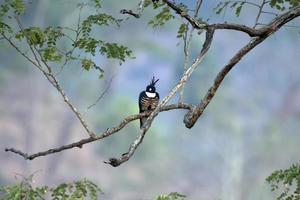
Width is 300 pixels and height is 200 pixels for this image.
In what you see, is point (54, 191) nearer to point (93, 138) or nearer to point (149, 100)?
point (93, 138)

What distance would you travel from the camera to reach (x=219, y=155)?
81.2 feet

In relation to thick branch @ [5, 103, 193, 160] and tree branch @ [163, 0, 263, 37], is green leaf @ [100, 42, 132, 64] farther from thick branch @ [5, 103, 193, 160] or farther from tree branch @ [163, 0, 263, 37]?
tree branch @ [163, 0, 263, 37]

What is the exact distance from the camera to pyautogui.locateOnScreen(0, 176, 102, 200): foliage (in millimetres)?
5242

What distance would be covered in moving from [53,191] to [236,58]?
1.89 meters

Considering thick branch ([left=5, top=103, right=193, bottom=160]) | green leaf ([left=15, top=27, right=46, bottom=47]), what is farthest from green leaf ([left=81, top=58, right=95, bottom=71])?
thick branch ([left=5, top=103, right=193, bottom=160])

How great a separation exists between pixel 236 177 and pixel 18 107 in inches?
304

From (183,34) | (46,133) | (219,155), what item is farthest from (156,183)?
(183,34)

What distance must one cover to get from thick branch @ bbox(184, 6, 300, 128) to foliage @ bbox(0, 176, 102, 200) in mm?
1364

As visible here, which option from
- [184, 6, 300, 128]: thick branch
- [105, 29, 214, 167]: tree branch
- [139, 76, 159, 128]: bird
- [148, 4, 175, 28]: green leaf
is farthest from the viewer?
[139, 76, 159, 128]: bird

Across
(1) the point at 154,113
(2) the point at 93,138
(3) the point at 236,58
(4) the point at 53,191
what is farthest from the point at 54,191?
(3) the point at 236,58

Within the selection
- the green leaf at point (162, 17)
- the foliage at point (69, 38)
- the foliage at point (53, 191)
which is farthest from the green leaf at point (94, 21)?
the foliage at point (53, 191)

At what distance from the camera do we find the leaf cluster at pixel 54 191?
524 centimetres

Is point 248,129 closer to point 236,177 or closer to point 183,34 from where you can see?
point 236,177

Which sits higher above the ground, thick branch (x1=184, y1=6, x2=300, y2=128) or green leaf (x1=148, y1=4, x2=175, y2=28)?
green leaf (x1=148, y1=4, x2=175, y2=28)
